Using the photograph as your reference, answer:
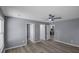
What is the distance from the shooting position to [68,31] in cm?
467

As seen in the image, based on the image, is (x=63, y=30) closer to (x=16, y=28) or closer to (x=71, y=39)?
(x=71, y=39)

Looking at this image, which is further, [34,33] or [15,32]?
[34,33]

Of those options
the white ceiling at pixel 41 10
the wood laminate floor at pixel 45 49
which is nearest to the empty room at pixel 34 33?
the wood laminate floor at pixel 45 49

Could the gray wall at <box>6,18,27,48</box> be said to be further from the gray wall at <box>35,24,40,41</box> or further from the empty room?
the gray wall at <box>35,24,40,41</box>

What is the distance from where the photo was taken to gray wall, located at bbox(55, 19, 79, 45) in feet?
13.5

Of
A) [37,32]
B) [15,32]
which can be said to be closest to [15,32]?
[15,32]

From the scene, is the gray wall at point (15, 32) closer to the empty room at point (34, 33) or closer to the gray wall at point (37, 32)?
the empty room at point (34, 33)

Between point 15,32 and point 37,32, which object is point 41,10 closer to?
point 15,32

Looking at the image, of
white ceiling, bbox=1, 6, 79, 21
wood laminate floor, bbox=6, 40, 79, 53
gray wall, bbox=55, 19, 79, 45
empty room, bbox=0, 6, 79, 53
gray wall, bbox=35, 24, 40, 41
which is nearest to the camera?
white ceiling, bbox=1, 6, 79, 21

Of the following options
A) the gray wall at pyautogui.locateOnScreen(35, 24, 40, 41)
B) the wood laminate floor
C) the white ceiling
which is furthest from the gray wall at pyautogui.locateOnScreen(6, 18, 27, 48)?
the gray wall at pyautogui.locateOnScreen(35, 24, 40, 41)

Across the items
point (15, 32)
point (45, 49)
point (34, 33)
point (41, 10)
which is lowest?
point (45, 49)
